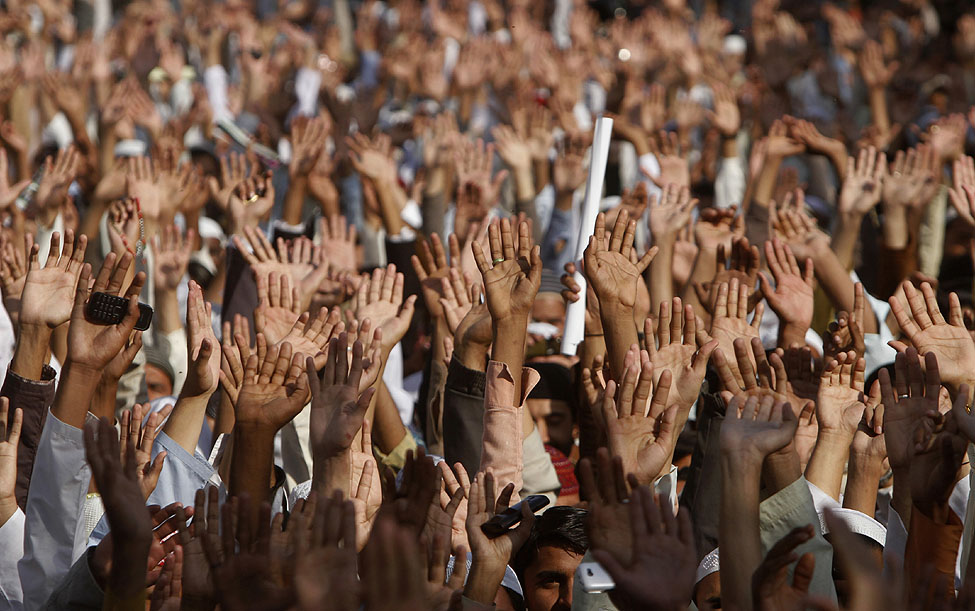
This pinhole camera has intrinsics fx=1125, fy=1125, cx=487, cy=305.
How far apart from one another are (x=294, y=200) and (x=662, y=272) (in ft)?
6.13

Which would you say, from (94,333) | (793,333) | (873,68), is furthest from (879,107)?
(94,333)

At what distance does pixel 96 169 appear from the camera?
6.21m

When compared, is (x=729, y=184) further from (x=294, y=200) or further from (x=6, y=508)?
Answer: (x=6, y=508)

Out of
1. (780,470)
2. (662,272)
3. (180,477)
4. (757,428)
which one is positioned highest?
(662,272)

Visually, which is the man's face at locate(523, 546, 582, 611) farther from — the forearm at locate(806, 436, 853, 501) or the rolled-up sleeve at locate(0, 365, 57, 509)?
the rolled-up sleeve at locate(0, 365, 57, 509)

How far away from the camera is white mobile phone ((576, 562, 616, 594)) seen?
6.87ft

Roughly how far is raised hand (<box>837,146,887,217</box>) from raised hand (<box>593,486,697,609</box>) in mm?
2845

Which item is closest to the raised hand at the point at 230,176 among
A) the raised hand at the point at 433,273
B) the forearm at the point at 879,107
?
the raised hand at the point at 433,273

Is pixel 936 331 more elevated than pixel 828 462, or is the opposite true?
pixel 936 331

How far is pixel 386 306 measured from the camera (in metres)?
3.46

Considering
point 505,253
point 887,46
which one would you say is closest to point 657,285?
point 505,253

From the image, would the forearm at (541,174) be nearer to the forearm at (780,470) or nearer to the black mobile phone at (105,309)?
the black mobile phone at (105,309)

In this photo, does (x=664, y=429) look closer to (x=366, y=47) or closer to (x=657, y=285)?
(x=657, y=285)

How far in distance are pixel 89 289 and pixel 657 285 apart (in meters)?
2.14
